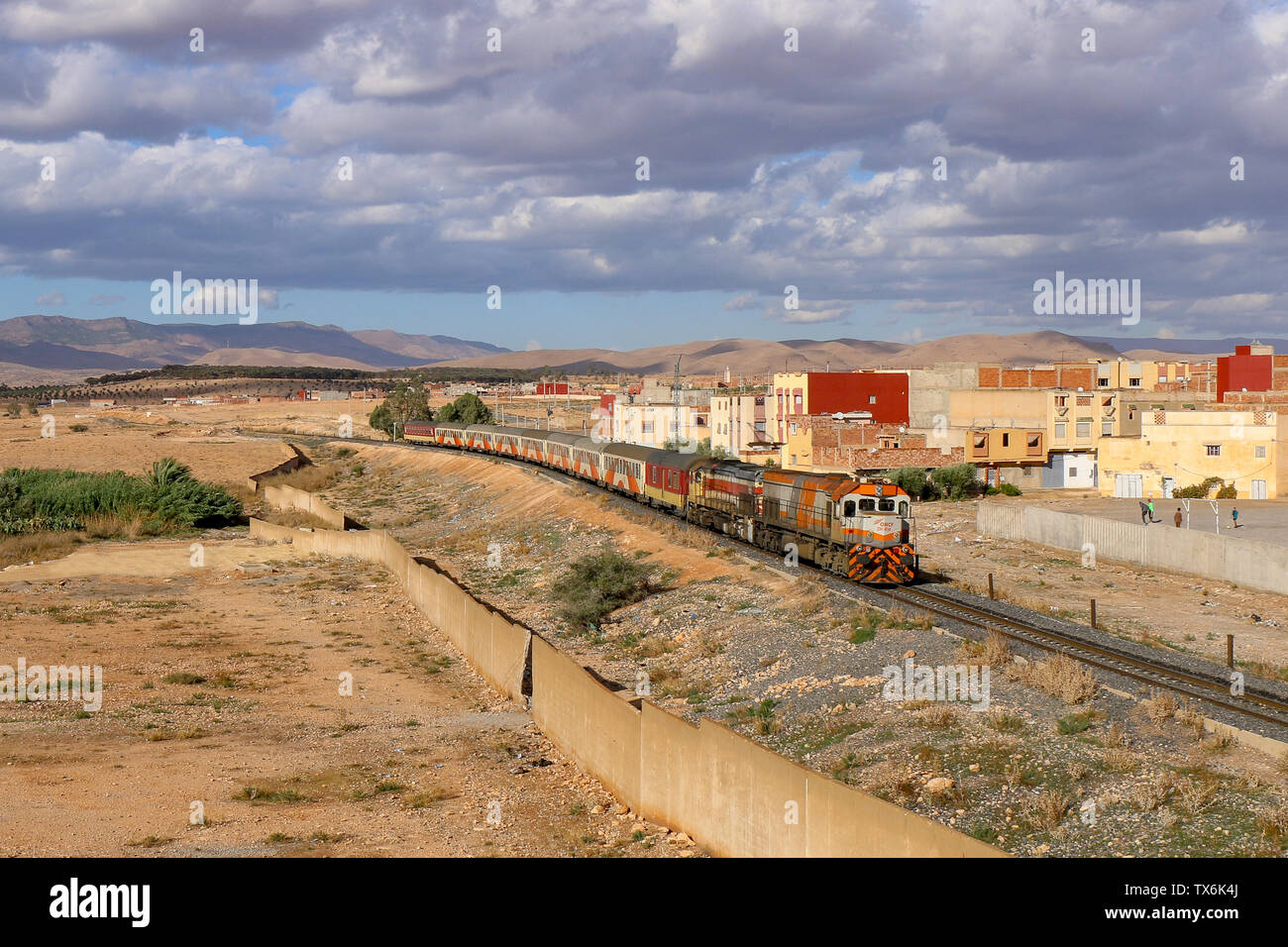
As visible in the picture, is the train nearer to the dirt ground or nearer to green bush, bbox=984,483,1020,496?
the dirt ground

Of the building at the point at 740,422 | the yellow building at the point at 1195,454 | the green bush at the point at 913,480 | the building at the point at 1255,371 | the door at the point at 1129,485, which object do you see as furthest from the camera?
the building at the point at 1255,371

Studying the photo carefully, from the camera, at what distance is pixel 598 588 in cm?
3912

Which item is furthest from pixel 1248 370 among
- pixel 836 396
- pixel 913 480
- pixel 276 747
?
pixel 276 747

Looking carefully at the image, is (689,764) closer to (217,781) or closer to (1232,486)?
(217,781)

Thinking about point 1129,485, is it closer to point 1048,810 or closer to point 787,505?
point 787,505

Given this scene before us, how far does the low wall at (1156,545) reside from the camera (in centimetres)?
3981

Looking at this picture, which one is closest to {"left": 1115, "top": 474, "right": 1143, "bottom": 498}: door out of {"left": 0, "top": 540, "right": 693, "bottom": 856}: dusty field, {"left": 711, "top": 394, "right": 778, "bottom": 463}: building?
{"left": 711, "top": 394, "right": 778, "bottom": 463}: building

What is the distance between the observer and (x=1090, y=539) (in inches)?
1907

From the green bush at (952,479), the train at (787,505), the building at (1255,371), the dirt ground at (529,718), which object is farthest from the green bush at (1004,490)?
the building at (1255,371)

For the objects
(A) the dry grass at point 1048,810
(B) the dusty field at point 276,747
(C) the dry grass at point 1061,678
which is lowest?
(B) the dusty field at point 276,747

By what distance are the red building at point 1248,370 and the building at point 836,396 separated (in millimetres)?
28397

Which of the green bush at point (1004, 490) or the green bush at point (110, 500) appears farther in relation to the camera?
the green bush at point (1004, 490)

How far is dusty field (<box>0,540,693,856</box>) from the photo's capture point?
19.2 meters
